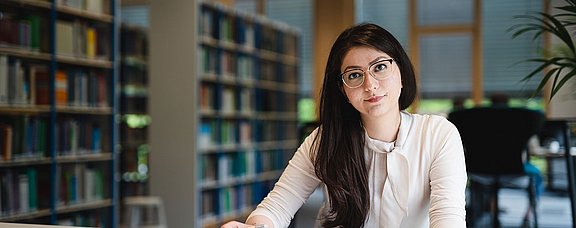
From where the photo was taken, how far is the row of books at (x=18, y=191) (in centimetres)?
327

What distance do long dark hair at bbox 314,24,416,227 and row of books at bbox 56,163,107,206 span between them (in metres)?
2.48

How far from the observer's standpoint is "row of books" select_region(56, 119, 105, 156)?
3598 mm

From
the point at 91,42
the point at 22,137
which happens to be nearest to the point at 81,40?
the point at 91,42

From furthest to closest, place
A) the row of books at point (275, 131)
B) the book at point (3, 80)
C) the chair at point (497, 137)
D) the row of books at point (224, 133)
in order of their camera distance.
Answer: the row of books at point (275, 131) < the row of books at point (224, 133) < the chair at point (497, 137) < the book at point (3, 80)

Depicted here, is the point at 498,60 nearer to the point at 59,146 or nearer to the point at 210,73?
the point at 210,73

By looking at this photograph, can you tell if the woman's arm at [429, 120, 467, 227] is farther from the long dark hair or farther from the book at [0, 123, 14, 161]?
the book at [0, 123, 14, 161]

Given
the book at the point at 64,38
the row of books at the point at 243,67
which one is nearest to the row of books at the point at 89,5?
the book at the point at 64,38

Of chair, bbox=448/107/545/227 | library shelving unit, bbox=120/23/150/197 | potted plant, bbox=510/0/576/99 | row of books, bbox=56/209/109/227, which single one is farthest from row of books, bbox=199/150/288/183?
potted plant, bbox=510/0/576/99

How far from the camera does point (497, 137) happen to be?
12.2ft

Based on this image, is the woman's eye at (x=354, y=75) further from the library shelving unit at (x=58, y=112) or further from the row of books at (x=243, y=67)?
the row of books at (x=243, y=67)

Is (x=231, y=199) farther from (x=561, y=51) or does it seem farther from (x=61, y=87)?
(x=561, y=51)

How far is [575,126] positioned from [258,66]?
379cm

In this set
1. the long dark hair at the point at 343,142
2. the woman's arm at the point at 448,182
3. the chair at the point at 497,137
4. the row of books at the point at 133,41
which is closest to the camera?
the woman's arm at the point at 448,182

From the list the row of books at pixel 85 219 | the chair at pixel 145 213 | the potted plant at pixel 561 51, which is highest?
the potted plant at pixel 561 51
